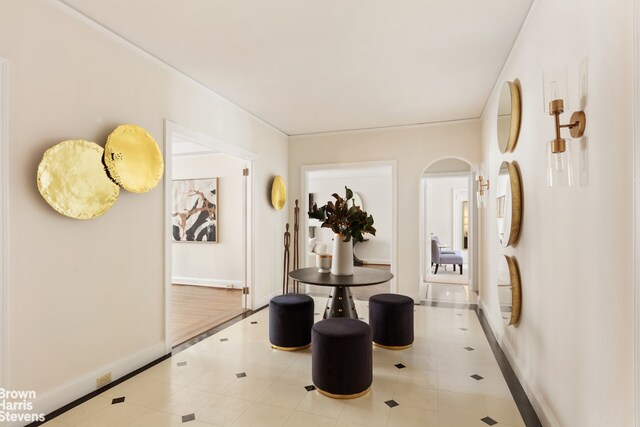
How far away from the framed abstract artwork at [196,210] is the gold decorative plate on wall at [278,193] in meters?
1.73

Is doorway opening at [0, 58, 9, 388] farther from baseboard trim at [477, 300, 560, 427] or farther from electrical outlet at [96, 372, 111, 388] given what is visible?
baseboard trim at [477, 300, 560, 427]

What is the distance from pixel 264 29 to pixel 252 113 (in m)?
2.23

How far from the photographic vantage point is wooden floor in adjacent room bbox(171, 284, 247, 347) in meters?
4.19

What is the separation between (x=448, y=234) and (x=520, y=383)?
8137 millimetres

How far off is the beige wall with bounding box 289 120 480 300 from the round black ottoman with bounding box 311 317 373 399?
303 cm

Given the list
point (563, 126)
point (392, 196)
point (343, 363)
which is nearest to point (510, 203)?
point (563, 126)

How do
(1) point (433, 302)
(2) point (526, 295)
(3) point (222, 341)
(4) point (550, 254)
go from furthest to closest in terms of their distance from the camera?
(1) point (433, 302) < (3) point (222, 341) < (2) point (526, 295) < (4) point (550, 254)

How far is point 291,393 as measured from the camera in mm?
2684

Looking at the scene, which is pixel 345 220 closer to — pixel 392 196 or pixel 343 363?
pixel 343 363

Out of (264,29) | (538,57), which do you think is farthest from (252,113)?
(538,57)

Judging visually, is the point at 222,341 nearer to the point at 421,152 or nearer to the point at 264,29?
the point at 264,29

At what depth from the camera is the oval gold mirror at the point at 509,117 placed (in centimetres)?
290

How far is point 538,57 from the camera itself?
2395 millimetres
